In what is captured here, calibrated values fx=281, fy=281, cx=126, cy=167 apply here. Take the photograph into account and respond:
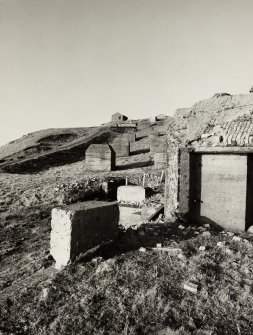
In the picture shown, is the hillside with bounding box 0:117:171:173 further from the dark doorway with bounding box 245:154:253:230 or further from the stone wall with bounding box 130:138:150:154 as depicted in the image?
the dark doorway with bounding box 245:154:253:230

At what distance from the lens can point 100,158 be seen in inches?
806

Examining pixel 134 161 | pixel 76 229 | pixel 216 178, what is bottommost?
pixel 134 161

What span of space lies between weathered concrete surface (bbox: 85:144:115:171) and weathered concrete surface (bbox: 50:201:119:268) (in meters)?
14.0

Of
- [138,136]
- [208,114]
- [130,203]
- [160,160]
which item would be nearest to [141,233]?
[208,114]

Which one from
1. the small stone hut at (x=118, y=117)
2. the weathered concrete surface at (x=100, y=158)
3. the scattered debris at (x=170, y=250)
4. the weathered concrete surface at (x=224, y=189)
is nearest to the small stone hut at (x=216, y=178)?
the weathered concrete surface at (x=224, y=189)

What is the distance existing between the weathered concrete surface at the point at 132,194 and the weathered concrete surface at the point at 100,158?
664 cm

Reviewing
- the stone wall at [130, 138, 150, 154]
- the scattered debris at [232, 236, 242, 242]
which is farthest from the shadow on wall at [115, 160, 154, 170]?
the scattered debris at [232, 236, 242, 242]

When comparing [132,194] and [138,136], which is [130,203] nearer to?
[132,194]

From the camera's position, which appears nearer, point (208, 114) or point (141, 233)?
point (141, 233)

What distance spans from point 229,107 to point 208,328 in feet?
23.1

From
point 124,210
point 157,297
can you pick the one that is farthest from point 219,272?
point 124,210

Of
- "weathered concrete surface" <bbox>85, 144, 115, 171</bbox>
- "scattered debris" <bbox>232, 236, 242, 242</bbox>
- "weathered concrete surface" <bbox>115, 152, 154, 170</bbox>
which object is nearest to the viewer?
"scattered debris" <bbox>232, 236, 242, 242</bbox>

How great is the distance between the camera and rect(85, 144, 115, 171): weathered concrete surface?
20297 millimetres

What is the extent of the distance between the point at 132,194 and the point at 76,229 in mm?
8057
